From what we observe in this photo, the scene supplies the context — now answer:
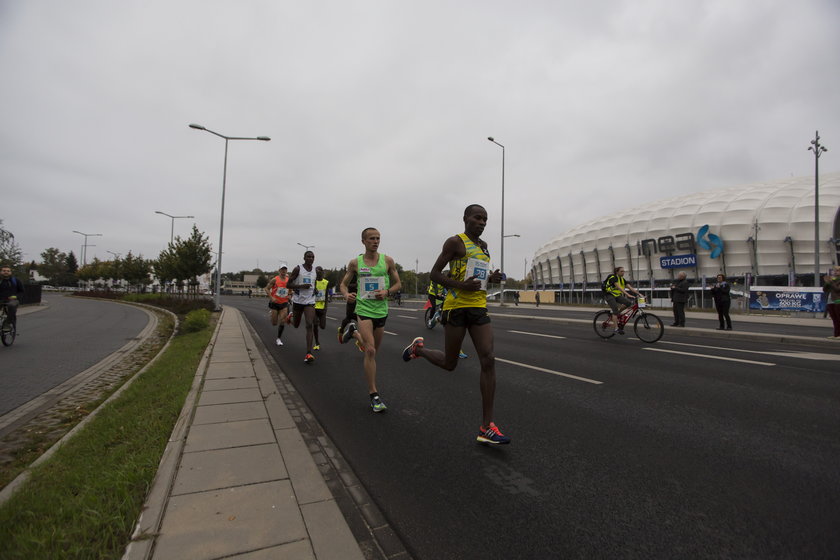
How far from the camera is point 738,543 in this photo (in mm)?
2076

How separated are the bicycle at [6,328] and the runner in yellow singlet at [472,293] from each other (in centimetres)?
1119

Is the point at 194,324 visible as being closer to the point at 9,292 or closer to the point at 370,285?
the point at 9,292

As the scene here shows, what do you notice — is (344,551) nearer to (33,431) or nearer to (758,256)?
(33,431)

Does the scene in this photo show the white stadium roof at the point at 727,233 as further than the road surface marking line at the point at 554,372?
Yes

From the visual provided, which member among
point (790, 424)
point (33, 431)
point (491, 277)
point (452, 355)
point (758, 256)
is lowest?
point (33, 431)

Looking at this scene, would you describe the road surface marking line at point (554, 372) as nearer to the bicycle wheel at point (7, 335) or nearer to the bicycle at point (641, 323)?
the bicycle at point (641, 323)

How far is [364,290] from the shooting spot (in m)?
4.84

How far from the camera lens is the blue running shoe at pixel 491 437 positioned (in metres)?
3.41

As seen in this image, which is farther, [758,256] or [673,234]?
[673,234]

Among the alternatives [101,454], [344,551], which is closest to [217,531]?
[344,551]

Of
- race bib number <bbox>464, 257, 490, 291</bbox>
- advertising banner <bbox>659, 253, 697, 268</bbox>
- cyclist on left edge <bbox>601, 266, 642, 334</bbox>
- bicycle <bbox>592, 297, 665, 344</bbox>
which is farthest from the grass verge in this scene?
advertising banner <bbox>659, 253, 697, 268</bbox>

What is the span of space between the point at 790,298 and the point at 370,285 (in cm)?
2692

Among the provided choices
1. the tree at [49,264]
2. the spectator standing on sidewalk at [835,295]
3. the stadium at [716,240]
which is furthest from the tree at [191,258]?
the tree at [49,264]

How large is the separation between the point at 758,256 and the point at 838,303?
193 feet
